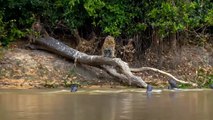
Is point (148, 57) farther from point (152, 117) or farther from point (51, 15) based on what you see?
point (152, 117)

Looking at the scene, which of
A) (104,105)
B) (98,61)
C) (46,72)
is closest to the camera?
(104,105)

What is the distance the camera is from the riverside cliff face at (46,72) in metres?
16.5

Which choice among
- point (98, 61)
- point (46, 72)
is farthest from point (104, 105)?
point (46, 72)

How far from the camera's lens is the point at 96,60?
16.9m

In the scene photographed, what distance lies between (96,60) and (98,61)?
0.10 metres

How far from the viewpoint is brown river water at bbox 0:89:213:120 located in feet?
29.3

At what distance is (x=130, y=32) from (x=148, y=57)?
4.00ft

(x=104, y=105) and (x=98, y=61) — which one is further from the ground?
(x=98, y=61)

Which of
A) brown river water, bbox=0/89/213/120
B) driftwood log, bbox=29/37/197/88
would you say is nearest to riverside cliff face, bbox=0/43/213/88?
driftwood log, bbox=29/37/197/88

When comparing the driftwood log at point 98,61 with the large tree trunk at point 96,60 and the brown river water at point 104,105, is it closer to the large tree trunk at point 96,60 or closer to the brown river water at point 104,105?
the large tree trunk at point 96,60

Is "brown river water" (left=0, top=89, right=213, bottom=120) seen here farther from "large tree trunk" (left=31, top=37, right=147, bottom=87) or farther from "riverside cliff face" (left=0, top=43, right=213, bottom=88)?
"riverside cliff face" (left=0, top=43, right=213, bottom=88)

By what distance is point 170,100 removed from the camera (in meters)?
12.0

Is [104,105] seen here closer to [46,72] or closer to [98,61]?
[98,61]

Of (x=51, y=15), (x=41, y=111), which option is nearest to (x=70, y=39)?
(x=51, y=15)
